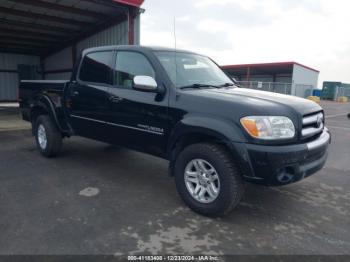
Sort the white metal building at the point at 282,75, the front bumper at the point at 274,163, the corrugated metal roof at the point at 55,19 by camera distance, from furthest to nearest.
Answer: the white metal building at the point at 282,75 → the corrugated metal roof at the point at 55,19 → the front bumper at the point at 274,163

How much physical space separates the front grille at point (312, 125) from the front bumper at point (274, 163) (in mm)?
173

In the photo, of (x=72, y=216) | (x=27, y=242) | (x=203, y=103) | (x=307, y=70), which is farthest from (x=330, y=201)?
(x=307, y=70)

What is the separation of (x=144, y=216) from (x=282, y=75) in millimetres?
38577

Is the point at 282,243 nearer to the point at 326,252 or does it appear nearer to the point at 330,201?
the point at 326,252

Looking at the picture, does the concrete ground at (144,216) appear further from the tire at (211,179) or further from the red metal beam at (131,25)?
the red metal beam at (131,25)

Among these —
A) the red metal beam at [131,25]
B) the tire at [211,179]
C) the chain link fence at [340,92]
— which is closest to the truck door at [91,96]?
the tire at [211,179]

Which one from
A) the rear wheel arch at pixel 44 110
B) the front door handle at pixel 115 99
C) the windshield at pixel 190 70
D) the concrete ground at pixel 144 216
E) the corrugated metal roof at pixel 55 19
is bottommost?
the concrete ground at pixel 144 216

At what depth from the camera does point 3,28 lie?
15.8 m

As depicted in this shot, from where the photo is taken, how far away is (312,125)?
11.1 feet

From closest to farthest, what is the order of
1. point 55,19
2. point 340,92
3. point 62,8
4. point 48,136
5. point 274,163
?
point 274,163 → point 48,136 → point 62,8 → point 55,19 → point 340,92

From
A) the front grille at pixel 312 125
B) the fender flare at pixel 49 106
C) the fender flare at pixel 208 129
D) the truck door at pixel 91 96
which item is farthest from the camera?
the fender flare at pixel 49 106

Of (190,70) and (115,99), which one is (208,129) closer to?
(190,70)

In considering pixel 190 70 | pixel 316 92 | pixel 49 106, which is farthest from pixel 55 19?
pixel 316 92

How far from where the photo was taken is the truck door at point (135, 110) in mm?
3664
